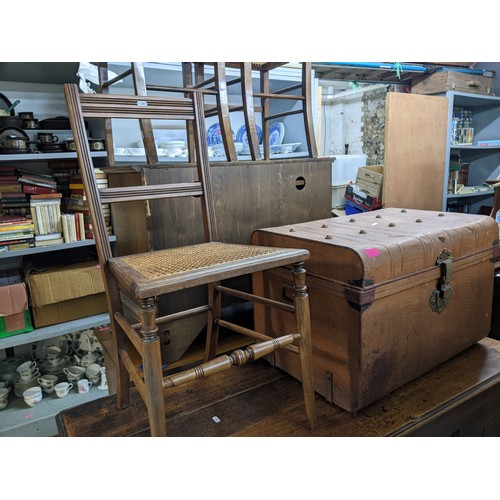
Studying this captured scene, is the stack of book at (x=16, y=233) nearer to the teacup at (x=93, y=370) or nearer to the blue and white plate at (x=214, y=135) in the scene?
the teacup at (x=93, y=370)

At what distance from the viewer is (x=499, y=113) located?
4082 mm

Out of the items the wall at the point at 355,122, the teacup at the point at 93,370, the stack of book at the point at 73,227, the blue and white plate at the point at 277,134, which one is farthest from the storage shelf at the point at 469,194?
the teacup at the point at 93,370

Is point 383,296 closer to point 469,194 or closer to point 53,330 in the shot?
point 53,330

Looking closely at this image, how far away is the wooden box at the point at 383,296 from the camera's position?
39.8 inches

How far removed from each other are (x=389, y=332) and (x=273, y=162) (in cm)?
83

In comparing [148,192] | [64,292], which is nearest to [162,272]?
[148,192]

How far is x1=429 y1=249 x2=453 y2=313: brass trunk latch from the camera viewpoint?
116cm

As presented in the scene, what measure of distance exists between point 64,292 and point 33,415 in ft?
2.29

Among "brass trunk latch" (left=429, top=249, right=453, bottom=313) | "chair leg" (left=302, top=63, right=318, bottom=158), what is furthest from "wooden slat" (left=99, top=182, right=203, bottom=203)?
"chair leg" (left=302, top=63, right=318, bottom=158)

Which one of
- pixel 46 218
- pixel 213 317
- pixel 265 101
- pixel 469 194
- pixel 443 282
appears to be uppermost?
pixel 265 101

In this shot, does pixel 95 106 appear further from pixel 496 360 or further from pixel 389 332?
pixel 496 360

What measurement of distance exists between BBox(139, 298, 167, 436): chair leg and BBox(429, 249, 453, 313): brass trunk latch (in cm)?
80

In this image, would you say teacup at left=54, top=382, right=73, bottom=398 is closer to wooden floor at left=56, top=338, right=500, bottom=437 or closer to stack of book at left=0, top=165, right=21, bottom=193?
stack of book at left=0, top=165, right=21, bottom=193

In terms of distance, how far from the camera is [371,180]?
10.6 feet
